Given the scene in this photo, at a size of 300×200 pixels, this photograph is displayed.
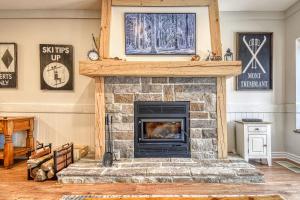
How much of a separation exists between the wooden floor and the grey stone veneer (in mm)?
888

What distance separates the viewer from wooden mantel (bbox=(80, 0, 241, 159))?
3.46 meters

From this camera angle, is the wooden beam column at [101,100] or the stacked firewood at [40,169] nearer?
the stacked firewood at [40,169]

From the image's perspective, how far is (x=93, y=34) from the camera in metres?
4.30

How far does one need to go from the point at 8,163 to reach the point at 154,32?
277cm

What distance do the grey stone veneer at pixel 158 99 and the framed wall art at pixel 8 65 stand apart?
1718mm

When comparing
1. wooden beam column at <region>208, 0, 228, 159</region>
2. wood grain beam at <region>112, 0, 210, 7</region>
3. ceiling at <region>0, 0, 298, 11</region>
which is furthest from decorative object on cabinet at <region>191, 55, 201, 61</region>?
ceiling at <region>0, 0, 298, 11</region>

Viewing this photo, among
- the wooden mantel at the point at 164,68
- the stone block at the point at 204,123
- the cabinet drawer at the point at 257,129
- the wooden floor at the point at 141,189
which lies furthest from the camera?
the cabinet drawer at the point at 257,129

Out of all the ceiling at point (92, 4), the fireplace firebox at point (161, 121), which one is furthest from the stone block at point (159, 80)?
the ceiling at point (92, 4)

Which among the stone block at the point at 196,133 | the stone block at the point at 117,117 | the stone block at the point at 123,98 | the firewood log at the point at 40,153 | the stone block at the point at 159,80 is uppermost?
the stone block at the point at 159,80

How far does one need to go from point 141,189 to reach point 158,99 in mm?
1352

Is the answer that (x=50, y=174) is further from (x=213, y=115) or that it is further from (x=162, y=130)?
(x=213, y=115)

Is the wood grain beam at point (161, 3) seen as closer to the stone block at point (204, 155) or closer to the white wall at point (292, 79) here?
the white wall at point (292, 79)

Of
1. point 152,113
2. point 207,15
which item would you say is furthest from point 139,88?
point 207,15

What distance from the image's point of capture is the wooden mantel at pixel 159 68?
346cm
